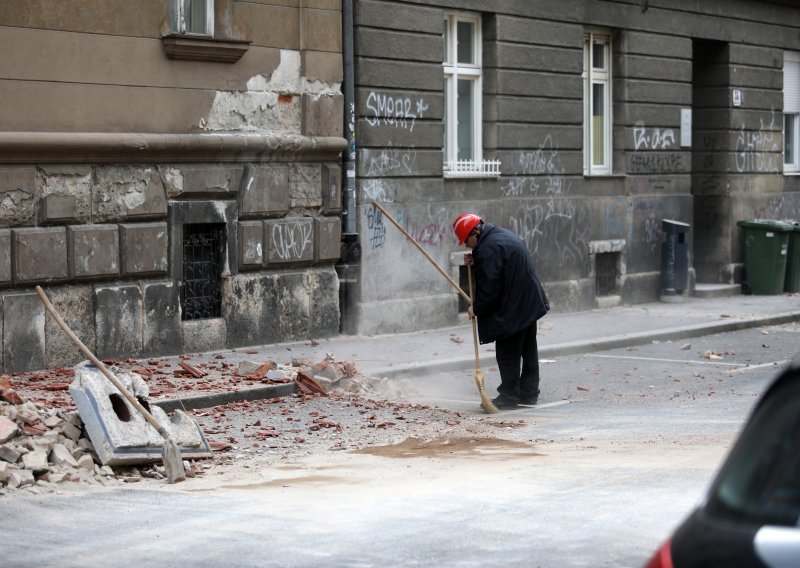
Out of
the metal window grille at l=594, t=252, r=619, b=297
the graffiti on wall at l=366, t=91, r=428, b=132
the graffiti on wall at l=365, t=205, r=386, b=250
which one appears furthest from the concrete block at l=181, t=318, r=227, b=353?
the metal window grille at l=594, t=252, r=619, b=297

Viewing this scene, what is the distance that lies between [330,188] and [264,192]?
0.95 meters

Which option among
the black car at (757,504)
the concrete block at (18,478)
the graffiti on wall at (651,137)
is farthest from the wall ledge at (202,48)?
the black car at (757,504)

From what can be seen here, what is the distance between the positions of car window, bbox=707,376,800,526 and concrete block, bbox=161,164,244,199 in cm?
1038

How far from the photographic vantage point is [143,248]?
41.9ft

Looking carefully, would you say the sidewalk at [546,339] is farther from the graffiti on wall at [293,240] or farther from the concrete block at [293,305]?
the graffiti on wall at [293,240]

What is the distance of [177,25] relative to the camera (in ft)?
Result: 43.6

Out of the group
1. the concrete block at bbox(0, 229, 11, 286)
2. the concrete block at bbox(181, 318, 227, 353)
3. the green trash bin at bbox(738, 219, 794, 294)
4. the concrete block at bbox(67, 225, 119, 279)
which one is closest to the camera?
the concrete block at bbox(0, 229, 11, 286)

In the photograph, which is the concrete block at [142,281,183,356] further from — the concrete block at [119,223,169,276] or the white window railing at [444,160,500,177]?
the white window railing at [444,160,500,177]

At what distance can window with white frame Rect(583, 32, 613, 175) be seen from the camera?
19219 millimetres

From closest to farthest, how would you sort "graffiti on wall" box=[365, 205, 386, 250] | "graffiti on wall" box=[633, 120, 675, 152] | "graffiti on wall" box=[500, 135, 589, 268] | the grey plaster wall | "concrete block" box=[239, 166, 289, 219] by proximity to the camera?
the grey plaster wall → "concrete block" box=[239, 166, 289, 219] → "graffiti on wall" box=[365, 205, 386, 250] → "graffiti on wall" box=[500, 135, 589, 268] → "graffiti on wall" box=[633, 120, 675, 152]

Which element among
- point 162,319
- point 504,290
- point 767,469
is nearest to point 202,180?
point 162,319

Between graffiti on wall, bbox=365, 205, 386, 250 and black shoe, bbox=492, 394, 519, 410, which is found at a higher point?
graffiti on wall, bbox=365, 205, 386, 250

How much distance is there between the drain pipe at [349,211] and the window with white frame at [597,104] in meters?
5.27

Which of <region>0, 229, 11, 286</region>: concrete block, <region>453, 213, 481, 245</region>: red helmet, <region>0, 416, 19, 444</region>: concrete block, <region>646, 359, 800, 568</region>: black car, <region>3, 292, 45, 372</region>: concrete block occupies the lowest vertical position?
<region>0, 416, 19, 444</region>: concrete block
